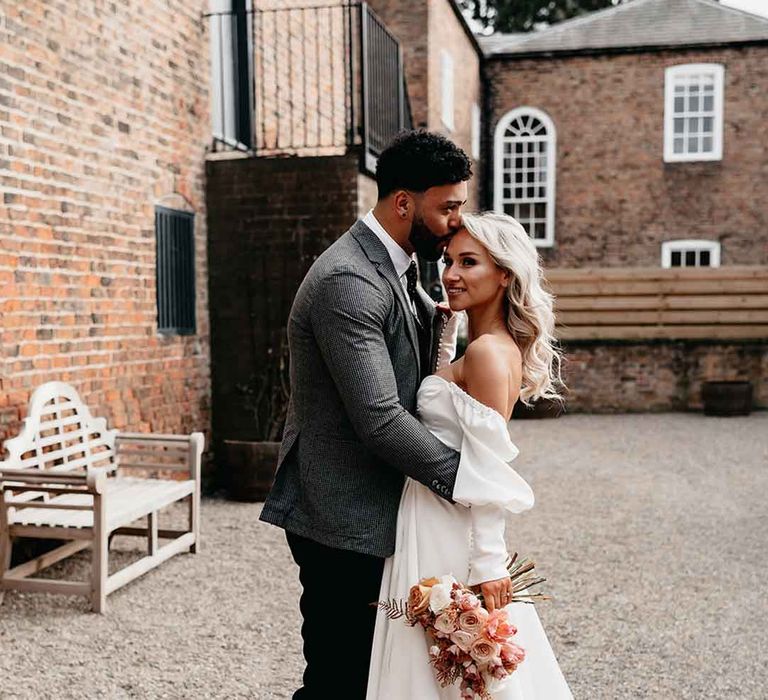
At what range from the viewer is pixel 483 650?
7.37 ft

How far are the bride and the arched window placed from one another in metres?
18.4

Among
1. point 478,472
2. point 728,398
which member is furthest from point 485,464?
point 728,398

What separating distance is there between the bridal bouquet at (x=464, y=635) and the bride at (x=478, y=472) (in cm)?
9

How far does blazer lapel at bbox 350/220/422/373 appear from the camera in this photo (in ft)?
8.29

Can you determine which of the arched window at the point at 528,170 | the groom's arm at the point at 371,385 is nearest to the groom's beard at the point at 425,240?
the groom's arm at the point at 371,385

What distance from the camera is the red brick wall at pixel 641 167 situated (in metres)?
19.9

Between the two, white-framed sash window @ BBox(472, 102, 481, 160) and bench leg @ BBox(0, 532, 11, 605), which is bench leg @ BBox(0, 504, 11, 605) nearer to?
bench leg @ BBox(0, 532, 11, 605)

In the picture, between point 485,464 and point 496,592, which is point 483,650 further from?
point 485,464

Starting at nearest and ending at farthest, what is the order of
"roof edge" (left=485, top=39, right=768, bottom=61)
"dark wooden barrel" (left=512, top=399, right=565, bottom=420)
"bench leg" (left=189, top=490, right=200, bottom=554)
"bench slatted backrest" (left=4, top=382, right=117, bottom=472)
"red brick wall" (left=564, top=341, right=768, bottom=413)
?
1. "bench slatted backrest" (left=4, top=382, right=117, bottom=472)
2. "bench leg" (left=189, top=490, right=200, bottom=554)
3. "dark wooden barrel" (left=512, top=399, right=565, bottom=420)
4. "red brick wall" (left=564, top=341, right=768, bottom=413)
5. "roof edge" (left=485, top=39, right=768, bottom=61)

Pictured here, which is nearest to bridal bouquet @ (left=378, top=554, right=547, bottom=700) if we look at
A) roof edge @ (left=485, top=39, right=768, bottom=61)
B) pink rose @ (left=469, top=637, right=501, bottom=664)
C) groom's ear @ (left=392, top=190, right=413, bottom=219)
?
pink rose @ (left=469, top=637, right=501, bottom=664)

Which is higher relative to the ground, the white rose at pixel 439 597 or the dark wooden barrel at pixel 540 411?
the white rose at pixel 439 597

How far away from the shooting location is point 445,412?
2467 millimetres

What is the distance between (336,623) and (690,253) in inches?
755

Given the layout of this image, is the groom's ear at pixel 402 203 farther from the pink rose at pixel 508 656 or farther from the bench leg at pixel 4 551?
the bench leg at pixel 4 551
